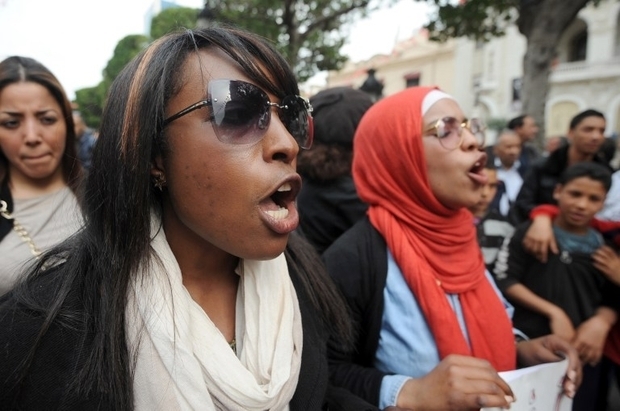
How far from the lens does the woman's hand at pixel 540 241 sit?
246 cm

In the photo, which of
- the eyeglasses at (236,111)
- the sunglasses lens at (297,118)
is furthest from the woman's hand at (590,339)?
the eyeglasses at (236,111)

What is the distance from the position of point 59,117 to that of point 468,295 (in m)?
1.89

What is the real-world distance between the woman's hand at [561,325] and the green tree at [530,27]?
8.00 m

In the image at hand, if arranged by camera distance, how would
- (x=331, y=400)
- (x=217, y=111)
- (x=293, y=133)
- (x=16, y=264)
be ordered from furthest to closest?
(x=16, y=264) < (x=331, y=400) < (x=293, y=133) < (x=217, y=111)

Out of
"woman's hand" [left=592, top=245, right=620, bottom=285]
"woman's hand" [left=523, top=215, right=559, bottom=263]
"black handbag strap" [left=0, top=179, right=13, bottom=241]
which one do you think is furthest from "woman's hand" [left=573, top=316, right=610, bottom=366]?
"black handbag strap" [left=0, top=179, right=13, bottom=241]

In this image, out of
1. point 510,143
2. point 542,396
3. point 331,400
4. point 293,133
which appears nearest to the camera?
point 293,133

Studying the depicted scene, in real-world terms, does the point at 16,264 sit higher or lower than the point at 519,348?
higher

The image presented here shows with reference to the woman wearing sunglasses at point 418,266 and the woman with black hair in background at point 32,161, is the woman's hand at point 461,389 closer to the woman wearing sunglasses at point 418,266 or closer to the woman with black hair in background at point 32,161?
the woman wearing sunglasses at point 418,266

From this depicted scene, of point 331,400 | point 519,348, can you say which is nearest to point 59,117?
point 331,400

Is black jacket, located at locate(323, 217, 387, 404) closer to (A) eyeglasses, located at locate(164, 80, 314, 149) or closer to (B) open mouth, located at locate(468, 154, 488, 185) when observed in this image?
(B) open mouth, located at locate(468, 154, 488, 185)

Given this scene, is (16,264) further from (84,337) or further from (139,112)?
(139,112)

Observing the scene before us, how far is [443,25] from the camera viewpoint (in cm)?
1020

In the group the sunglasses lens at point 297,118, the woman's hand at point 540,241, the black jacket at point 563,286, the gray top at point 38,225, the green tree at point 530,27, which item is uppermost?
the green tree at point 530,27

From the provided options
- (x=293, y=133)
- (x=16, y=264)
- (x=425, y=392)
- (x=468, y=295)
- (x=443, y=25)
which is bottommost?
(x=425, y=392)
